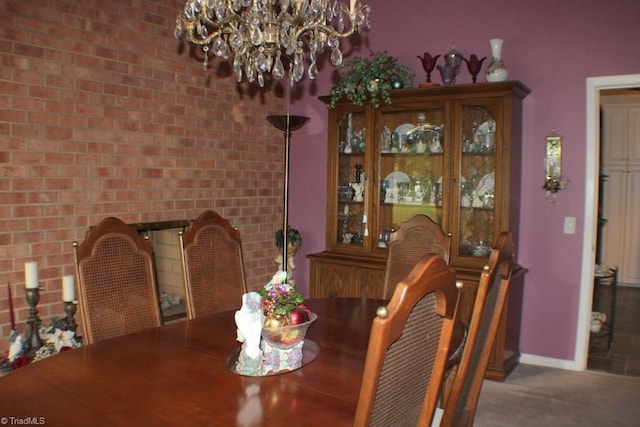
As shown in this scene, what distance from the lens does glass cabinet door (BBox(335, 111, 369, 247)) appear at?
425cm

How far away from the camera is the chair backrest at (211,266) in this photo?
2605 millimetres

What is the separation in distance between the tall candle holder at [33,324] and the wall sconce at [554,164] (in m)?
3.23

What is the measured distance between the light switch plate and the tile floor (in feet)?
3.18

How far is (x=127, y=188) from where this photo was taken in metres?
3.51

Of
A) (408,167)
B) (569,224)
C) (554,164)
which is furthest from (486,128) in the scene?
(569,224)

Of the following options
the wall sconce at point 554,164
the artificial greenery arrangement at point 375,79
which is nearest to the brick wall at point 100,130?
the artificial greenery arrangement at point 375,79

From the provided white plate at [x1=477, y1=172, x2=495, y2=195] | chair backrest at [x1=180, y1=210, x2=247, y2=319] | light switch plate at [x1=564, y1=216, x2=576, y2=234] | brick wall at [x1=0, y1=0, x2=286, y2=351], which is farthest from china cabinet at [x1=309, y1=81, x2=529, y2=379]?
chair backrest at [x1=180, y1=210, x2=247, y2=319]

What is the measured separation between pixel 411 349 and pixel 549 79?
317 cm

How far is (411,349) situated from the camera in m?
1.16

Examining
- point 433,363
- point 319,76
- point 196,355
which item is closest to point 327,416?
point 433,363

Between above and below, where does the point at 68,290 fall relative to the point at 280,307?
below

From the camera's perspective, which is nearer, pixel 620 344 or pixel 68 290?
pixel 68 290

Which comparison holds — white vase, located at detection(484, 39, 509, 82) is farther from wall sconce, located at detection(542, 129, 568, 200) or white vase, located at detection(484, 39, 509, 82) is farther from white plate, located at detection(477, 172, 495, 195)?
white plate, located at detection(477, 172, 495, 195)

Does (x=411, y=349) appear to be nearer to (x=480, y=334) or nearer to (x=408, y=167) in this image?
(x=480, y=334)
